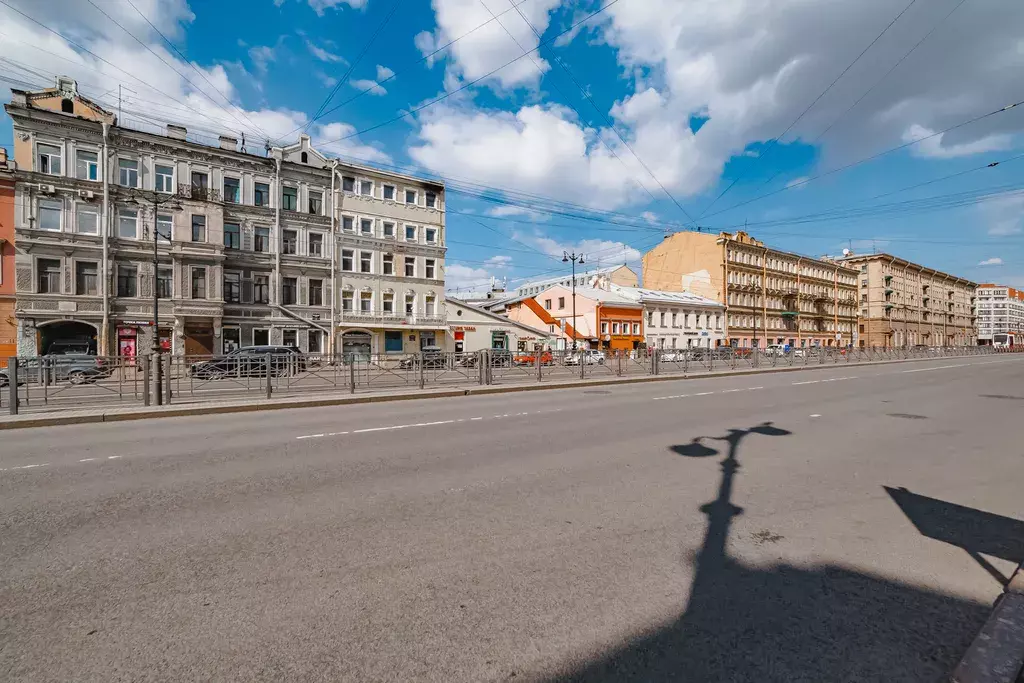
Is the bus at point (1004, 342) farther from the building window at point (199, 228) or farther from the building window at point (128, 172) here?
the building window at point (128, 172)

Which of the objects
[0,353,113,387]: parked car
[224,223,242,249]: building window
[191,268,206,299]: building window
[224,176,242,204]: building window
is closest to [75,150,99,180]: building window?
[224,176,242,204]: building window

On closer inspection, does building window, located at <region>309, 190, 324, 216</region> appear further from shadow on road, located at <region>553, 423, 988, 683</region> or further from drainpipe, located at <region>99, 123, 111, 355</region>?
shadow on road, located at <region>553, 423, 988, 683</region>

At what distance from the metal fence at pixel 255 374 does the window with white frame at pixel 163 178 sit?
2134cm

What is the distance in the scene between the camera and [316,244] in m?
34.8

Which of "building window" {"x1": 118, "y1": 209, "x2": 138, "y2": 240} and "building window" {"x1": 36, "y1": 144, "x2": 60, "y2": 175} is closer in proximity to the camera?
"building window" {"x1": 36, "y1": 144, "x2": 60, "y2": 175}

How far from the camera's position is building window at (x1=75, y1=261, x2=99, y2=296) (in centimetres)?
2719

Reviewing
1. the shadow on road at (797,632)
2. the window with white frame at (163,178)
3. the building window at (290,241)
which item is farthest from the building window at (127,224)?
the shadow on road at (797,632)

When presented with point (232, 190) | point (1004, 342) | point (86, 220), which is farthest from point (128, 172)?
point (1004, 342)

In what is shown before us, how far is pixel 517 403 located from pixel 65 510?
961 cm

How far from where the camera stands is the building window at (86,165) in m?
27.3

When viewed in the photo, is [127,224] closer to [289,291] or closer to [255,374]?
[289,291]

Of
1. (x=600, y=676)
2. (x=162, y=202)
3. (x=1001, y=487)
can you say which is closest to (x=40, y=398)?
(x=600, y=676)

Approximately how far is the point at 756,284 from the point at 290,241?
52.5 m

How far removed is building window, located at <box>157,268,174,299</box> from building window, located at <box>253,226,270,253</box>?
5119 mm
